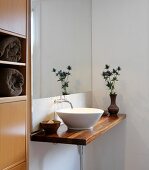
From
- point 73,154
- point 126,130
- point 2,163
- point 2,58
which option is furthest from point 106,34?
point 2,163

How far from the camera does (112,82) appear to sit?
2992 millimetres

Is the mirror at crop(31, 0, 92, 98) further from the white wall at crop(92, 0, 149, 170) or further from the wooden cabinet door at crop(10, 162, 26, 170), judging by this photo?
the wooden cabinet door at crop(10, 162, 26, 170)

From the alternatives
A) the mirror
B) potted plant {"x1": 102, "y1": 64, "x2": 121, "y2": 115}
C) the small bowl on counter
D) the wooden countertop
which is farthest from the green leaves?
the small bowl on counter

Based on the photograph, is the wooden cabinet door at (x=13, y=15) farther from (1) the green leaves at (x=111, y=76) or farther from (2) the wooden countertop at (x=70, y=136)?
(1) the green leaves at (x=111, y=76)

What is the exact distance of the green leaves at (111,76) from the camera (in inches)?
116

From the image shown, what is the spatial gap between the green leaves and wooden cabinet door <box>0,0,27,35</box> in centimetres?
149

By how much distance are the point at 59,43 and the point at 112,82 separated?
32.1 inches

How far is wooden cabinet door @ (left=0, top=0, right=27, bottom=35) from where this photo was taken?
142cm

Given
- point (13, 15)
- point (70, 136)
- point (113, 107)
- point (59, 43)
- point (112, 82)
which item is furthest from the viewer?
point (112, 82)

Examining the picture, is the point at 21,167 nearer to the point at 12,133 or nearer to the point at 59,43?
the point at 12,133

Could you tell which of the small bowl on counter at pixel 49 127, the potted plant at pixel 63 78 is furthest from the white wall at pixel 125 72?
the small bowl on counter at pixel 49 127

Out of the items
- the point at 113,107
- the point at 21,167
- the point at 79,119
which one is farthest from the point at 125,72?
the point at 21,167

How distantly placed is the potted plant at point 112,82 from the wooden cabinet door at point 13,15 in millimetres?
1498

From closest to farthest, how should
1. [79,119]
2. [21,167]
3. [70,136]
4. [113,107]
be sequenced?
1. [21,167]
2. [70,136]
3. [79,119]
4. [113,107]
